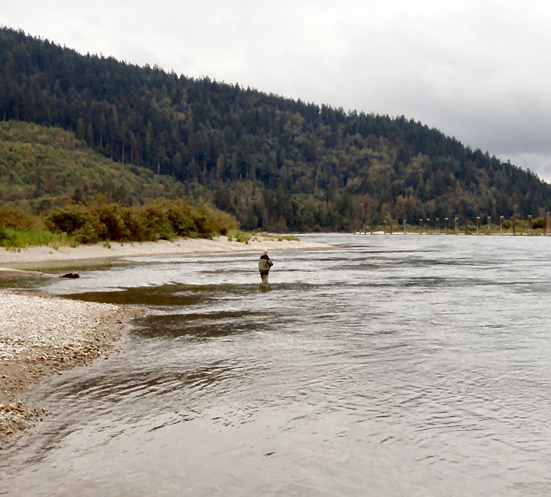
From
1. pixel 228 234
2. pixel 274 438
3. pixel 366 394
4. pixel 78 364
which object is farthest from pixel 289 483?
pixel 228 234

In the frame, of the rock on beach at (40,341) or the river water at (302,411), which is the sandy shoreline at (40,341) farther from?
the river water at (302,411)

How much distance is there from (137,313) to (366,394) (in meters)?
11.4

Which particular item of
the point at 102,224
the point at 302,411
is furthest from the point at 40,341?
the point at 102,224

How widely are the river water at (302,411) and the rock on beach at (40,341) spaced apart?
0.42 meters

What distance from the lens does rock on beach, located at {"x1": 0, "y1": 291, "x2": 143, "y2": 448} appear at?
368 inches

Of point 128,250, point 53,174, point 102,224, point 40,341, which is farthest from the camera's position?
point 53,174

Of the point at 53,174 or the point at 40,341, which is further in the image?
the point at 53,174

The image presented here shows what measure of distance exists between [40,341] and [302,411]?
6961 mm

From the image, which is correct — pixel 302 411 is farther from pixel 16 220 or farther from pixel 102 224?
pixel 102 224

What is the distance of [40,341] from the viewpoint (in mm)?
13562

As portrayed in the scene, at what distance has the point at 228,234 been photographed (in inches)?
3314

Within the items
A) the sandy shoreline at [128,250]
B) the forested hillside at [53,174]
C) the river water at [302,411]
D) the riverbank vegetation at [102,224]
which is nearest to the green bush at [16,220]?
the riverbank vegetation at [102,224]

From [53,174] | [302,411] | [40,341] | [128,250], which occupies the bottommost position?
[302,411]

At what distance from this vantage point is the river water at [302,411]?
7.09 m
